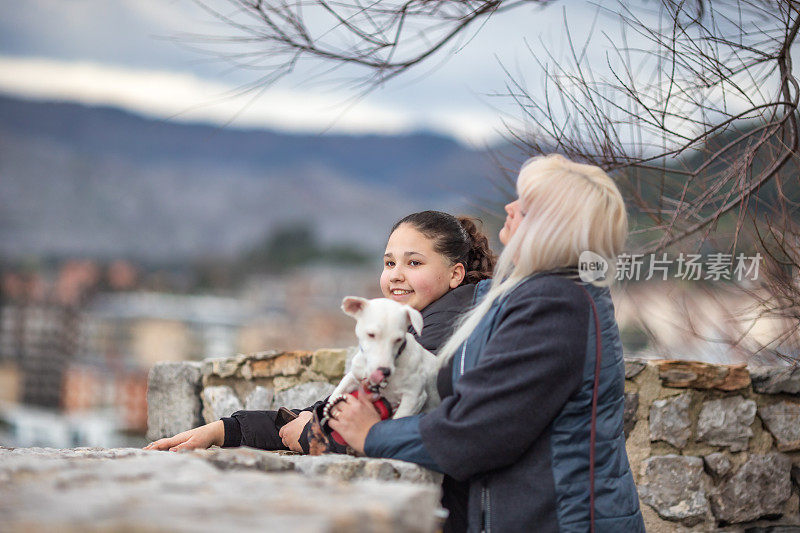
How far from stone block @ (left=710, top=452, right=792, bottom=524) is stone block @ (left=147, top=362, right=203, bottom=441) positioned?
102 inches

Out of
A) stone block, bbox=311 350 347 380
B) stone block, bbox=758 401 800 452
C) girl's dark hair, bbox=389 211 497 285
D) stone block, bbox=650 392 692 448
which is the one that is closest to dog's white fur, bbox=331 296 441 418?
girl's dark hair, bbox=389 211 497 285

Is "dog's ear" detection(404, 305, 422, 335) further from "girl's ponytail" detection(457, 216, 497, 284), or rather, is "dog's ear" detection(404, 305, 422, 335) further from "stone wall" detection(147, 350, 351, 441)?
"stone wall" detection(147, 350, 351, 441)

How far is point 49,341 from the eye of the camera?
3164 centimetres

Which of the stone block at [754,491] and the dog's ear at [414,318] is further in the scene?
the stone block at [754,491]

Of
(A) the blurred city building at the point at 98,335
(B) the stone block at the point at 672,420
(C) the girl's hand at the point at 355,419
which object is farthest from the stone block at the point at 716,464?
(A) the blurred city building at the point at 98,335

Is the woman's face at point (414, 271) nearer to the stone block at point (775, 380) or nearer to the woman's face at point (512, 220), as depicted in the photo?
the woman's face at point (512, 220)

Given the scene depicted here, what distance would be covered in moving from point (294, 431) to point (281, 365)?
1.24 metres

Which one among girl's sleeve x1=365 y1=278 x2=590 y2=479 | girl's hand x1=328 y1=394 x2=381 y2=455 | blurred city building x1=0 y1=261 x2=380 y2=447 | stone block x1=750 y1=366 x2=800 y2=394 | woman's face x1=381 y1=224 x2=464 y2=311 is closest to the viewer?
girl's sleeve x1=365 y1=278 x2=590 y2=479

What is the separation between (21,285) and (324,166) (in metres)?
35.8

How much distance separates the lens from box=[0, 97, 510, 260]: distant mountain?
4469cm

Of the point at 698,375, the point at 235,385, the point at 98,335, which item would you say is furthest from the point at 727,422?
the point at 98,335

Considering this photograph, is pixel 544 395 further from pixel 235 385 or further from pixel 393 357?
pixel 235 385

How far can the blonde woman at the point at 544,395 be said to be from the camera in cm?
169

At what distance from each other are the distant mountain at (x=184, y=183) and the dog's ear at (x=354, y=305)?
127ft
